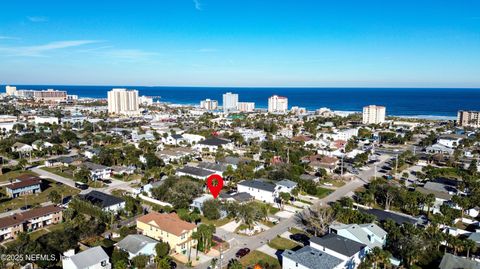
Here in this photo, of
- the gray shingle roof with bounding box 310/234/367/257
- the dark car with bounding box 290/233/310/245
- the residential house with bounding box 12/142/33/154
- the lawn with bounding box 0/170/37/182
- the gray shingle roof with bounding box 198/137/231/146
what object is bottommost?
the dark car with bounding box 290/233/310/245

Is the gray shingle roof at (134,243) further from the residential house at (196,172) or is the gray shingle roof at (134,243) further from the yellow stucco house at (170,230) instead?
the residential house at (196,172)

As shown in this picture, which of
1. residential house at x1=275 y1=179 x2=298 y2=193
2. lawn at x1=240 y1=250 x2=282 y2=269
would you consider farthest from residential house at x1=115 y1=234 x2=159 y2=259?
residential house at x1=275 y1=179 x2=298 y2=193

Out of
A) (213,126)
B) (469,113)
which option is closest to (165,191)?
(213,126)

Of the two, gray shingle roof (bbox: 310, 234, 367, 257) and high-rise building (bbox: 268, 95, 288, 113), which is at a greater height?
high-rise building (bbox: 268, 95, 288, 113)

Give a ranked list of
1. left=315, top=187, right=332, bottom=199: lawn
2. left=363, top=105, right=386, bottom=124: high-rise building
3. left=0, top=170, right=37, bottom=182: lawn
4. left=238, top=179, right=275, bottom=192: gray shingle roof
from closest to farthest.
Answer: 1. left=238, top=179, right=275, bottom=192: gray shingle roof
2. left=315, top=187, right=332, bottom=199: lawn
3. left=0, top=170, right=37, bottom=182: lawn
4. left=363, top=105, right=386, bottom=124: high-rise building

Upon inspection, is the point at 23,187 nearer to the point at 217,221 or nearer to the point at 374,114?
the point at 217,221

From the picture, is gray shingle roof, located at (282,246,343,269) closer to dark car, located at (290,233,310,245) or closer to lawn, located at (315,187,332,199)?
dark car, located at (290,233,310,245)
